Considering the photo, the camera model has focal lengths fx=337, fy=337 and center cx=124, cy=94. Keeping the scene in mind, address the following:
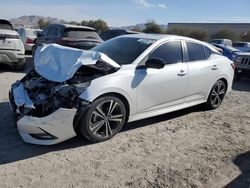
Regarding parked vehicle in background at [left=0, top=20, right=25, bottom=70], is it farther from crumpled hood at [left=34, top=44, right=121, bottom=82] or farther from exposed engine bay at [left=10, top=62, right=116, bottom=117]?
exposed engine bay at [left=10, top=62, right=116, bottom=117]

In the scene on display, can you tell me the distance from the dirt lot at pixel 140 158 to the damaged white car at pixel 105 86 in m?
0.27

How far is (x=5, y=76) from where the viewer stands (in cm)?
1003

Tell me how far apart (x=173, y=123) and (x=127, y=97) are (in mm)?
1445

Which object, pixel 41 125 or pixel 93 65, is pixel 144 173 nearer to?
pixel 41 125

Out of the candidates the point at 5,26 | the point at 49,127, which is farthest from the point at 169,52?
the point at 5,26

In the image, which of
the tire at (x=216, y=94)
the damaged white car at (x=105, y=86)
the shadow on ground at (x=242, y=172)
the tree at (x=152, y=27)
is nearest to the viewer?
the shadow on ground at (x=242, y=172)

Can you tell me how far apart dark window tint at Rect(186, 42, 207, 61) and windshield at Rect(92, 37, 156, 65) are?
94cm

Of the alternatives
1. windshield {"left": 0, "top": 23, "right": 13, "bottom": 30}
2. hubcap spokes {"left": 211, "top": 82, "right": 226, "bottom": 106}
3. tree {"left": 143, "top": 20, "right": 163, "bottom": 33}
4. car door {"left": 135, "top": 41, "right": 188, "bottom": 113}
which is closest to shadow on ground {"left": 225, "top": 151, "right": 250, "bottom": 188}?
car door {"left": 135, "top": 41, "right": 188, "bottom": 113}

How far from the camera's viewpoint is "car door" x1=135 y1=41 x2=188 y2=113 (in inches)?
213

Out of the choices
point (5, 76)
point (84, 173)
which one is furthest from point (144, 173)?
point (5, 76)

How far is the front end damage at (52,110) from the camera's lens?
4473 millimetres

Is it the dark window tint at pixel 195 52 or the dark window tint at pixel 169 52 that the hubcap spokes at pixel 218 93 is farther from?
the dark window tint at pixel 169 52

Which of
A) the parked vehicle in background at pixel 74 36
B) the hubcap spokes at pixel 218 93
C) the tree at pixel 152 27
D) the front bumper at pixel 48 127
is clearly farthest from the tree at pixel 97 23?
the front bumper at pixel 48 127

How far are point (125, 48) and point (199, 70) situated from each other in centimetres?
160
